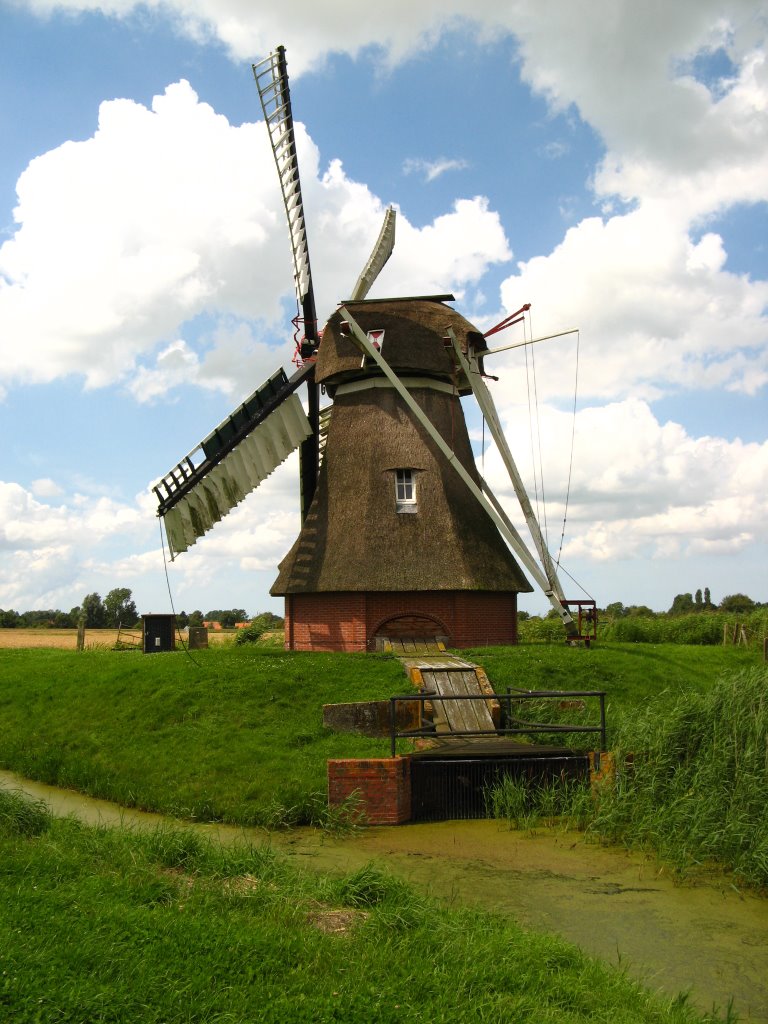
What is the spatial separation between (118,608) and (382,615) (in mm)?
64753

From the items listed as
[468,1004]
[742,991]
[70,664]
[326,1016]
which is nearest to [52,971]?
[326,1016]

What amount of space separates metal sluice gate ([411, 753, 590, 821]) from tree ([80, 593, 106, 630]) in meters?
72.6

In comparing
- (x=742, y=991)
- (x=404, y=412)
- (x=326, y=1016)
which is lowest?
(x=742, y=991)

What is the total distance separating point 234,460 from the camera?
59.8 ft

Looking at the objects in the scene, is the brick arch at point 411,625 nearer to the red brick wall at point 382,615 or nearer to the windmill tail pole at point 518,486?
the red brick wall at point 382,615

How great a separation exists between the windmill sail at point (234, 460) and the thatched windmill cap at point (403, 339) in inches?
42.1

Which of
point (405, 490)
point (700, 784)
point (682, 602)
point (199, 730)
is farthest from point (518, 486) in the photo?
point (682, 602)

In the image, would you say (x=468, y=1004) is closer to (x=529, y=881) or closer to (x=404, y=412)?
(x=529, y=881)

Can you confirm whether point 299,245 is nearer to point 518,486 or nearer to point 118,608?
point 518,486

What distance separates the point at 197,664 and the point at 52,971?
10.8 meters

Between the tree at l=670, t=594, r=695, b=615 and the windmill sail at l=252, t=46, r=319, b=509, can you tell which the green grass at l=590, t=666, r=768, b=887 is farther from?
the tree at l=670, t=594, r=695, b=615

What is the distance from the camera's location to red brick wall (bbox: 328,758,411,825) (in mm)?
8961

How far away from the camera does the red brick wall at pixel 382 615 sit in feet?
54.4

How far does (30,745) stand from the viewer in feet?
42.8
